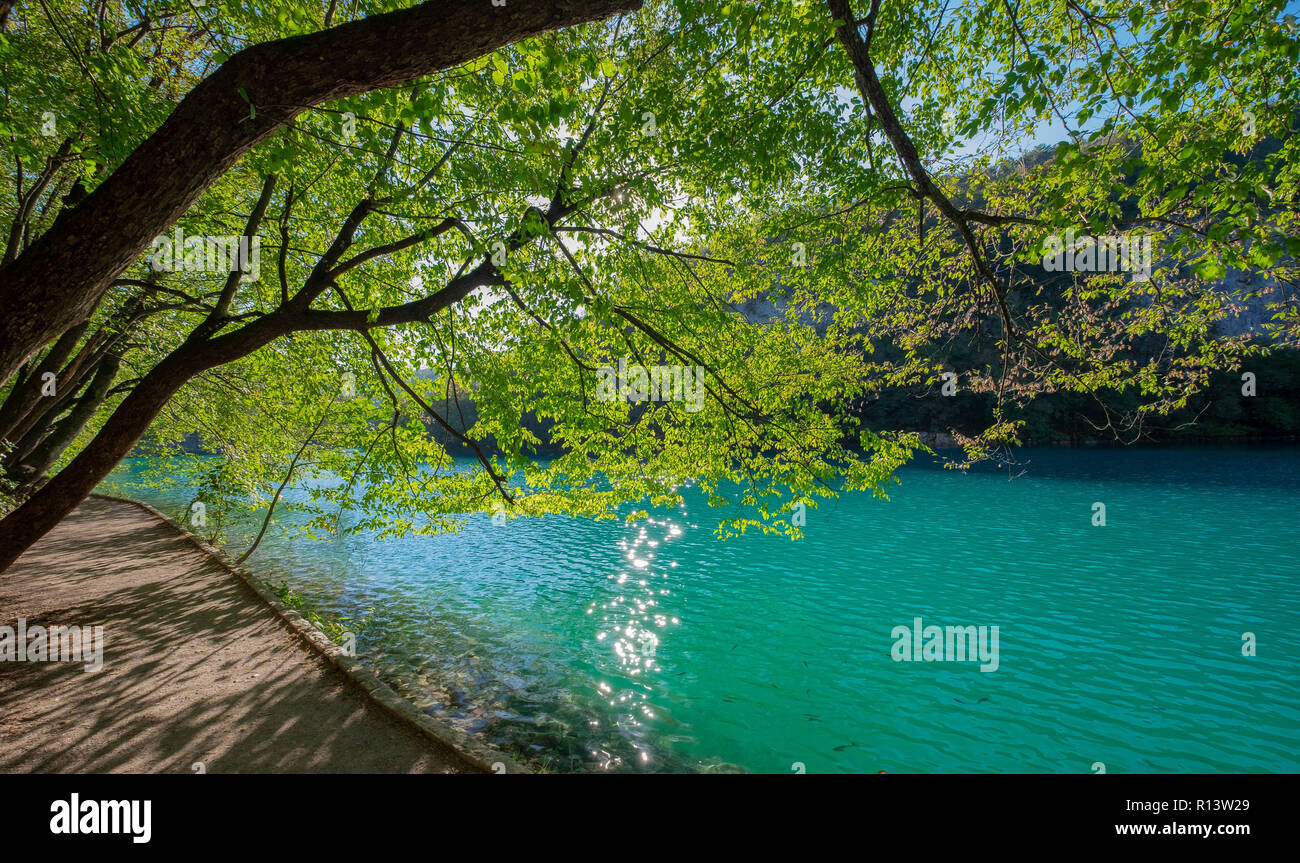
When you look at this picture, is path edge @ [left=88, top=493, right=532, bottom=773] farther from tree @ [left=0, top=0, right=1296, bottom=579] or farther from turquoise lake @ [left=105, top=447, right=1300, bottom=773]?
tree @ [left=0, top=0, right=1296, bottom=579]

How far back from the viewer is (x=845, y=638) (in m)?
11.4

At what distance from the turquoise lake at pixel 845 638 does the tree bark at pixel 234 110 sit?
658 centimetres

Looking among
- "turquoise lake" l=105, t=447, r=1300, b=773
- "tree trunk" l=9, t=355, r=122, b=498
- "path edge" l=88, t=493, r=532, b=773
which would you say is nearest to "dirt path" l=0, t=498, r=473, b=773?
"path edge" l=88, t=493, r=532, b=773

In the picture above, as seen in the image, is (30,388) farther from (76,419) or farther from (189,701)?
(189,701)

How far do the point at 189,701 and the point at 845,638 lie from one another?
11316mm

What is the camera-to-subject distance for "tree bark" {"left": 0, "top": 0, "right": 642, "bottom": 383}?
9.59ft

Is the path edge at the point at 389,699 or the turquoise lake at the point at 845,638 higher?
the path edge at the point at 389,699

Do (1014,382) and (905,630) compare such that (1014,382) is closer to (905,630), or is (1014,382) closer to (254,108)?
(905,630)

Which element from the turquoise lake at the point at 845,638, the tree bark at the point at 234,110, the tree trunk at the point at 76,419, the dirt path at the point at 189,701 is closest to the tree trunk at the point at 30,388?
the tree trunk at the point at 76,419

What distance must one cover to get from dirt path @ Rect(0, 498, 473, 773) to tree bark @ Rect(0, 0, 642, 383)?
4.29m

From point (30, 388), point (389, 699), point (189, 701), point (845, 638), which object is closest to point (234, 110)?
point (389, 699)

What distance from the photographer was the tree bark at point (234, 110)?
292 cm

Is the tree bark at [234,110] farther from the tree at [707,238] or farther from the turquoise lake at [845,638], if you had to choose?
the turquoise lake at [845,638]

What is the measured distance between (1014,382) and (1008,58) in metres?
3.99
